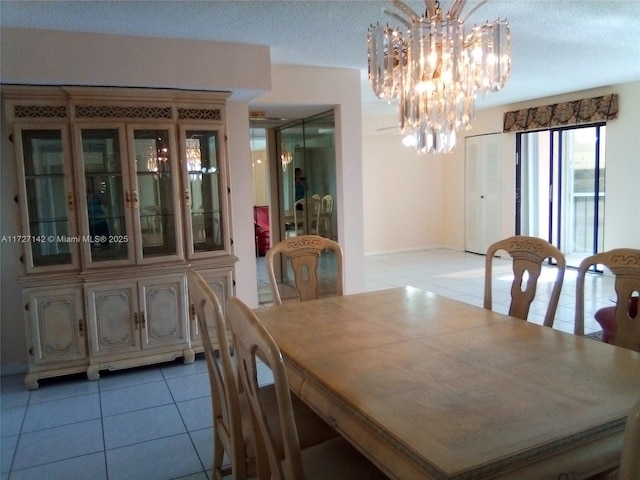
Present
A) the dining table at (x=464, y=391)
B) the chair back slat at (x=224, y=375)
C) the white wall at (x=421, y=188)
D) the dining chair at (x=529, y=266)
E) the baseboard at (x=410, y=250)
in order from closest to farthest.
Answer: the dining table at (x=464, y=391) → the chair back slat at (x=224, y=375) → the dining chair at (x=529, y=266) → the white wall at (x=421, y=188) → the baseboard at (x=410, y=250)

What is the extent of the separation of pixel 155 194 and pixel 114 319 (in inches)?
37.3

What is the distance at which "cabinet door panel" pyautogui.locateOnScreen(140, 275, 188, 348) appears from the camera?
3555 millimetres

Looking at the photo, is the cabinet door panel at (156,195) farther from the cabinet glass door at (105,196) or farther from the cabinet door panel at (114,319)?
the cabinet door panel at (114,319)

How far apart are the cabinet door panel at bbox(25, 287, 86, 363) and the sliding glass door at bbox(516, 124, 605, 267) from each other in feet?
20.1

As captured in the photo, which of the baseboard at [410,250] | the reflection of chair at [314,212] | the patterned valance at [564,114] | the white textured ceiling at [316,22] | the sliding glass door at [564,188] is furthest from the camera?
the baseboard at [410,250]

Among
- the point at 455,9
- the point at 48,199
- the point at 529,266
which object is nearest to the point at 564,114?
the point at 529,266

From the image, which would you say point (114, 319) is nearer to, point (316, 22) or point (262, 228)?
point (316, 22)

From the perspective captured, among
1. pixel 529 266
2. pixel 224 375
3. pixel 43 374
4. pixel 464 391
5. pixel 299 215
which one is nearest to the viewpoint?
pixel 464 391

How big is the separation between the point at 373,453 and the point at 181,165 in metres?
2.88

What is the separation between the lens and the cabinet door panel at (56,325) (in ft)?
10.8

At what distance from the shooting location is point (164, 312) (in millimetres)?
3605

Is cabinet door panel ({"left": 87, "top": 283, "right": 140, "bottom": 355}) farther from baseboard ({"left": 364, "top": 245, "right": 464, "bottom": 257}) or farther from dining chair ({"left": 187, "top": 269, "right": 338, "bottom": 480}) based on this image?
baseboard ({"left": 364, "top": 245, "right": 464, "bottom": 257})

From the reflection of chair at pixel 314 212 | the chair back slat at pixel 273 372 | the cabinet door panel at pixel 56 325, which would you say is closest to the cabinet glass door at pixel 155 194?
the cabinet door panel at pixel 56 325

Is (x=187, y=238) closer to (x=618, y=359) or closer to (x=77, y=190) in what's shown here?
(x=77, y=190)
